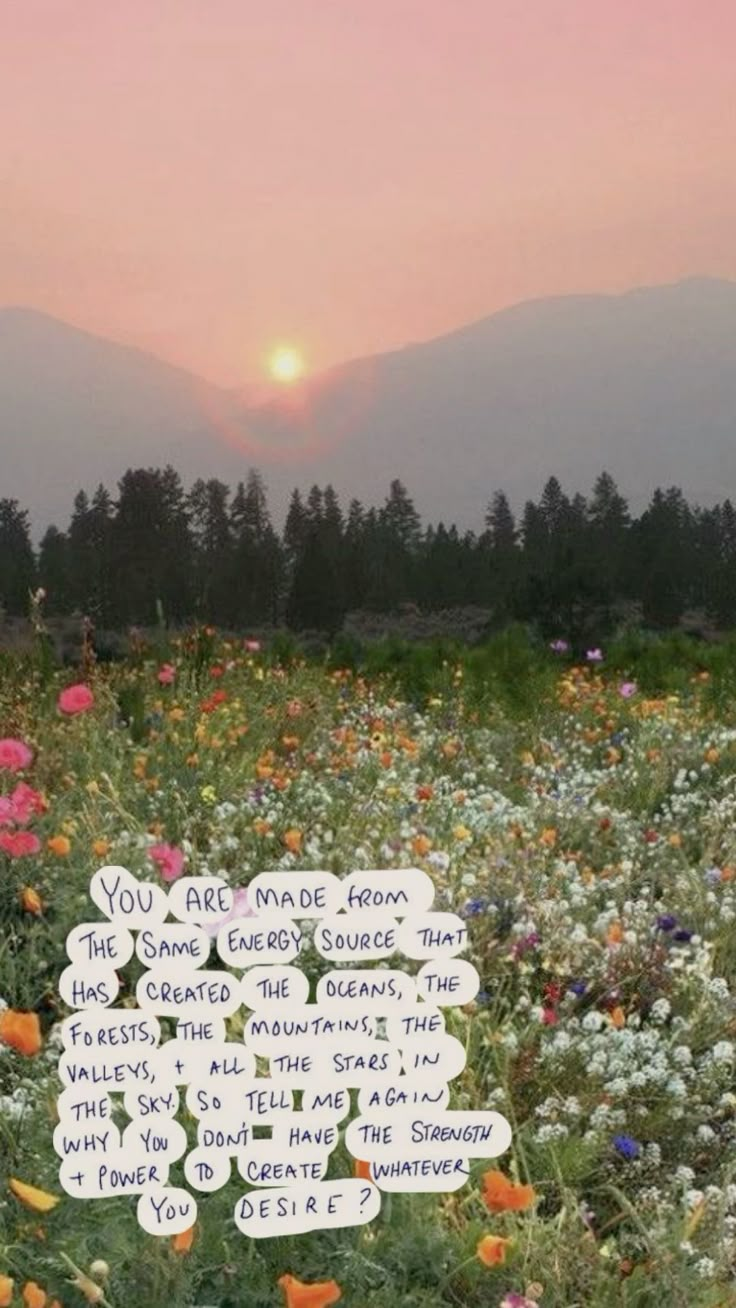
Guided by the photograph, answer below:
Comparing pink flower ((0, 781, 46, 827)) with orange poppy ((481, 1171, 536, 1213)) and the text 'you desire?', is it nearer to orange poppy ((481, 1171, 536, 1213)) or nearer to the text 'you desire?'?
the text 'you desire?'

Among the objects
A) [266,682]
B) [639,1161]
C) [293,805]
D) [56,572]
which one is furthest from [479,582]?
[639,1161]

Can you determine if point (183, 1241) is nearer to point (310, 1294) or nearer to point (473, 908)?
point (310, 1294)

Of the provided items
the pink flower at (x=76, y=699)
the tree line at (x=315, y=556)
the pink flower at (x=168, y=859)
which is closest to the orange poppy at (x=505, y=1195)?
the pink flower at (x=168, y=859)

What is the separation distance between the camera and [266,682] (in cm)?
806

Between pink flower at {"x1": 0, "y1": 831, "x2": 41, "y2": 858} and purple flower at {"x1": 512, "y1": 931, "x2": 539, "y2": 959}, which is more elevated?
pink flower at {"x1": 0, "y1": 831, "x2": 41, "y2": 858}

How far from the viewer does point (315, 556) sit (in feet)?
112

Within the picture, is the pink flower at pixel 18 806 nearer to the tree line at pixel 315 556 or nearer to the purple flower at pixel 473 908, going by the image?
the purple flower at pixel 473 908

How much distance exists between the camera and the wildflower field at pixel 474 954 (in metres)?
2.28

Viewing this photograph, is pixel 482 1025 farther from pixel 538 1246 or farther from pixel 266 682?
pixel 266 682

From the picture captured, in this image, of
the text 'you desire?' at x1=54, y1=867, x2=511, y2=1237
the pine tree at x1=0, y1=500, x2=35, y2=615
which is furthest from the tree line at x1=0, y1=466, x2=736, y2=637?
the text 'you desire?' at x1=54, y1=867, x2=511, y2=1237

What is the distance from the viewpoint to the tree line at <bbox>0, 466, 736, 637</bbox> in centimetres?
3609

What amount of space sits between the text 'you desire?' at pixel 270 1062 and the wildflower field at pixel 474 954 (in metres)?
0.08

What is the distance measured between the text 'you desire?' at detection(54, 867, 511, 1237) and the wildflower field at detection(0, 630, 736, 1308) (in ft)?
0.27

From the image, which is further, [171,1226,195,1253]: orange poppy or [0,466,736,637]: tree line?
[0,466,736,637]: tree line
